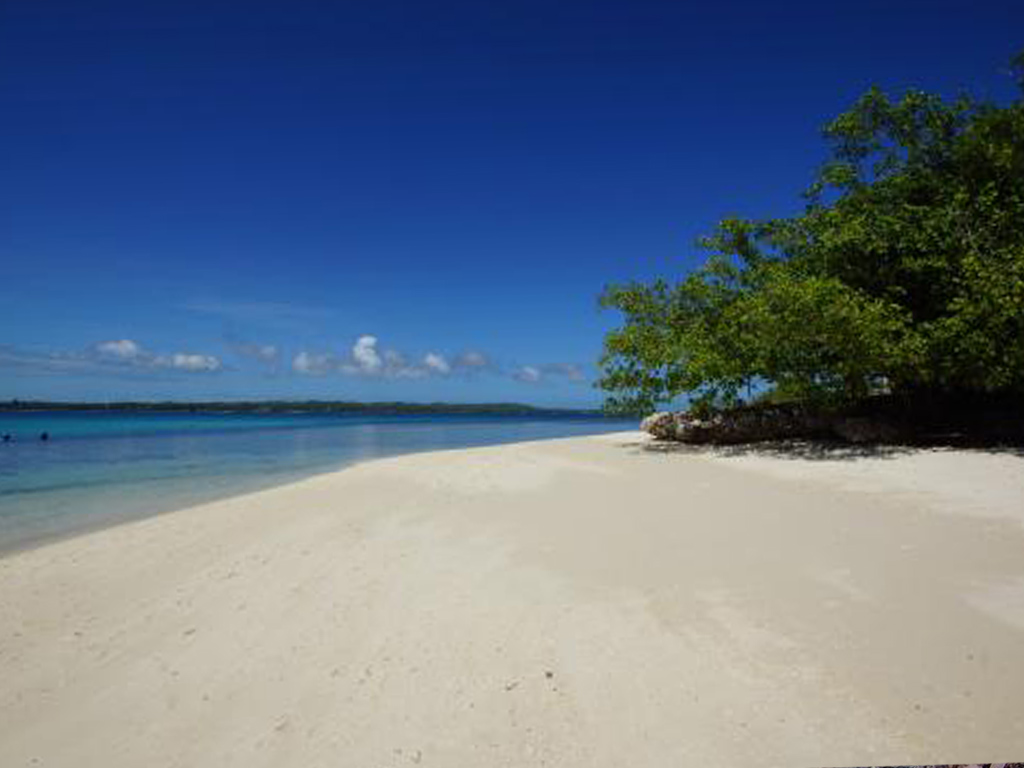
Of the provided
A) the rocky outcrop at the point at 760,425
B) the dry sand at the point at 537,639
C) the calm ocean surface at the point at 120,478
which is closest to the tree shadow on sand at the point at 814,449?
Answer: the rocky outcrop at the point at 760,425

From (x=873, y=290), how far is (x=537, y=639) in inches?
570

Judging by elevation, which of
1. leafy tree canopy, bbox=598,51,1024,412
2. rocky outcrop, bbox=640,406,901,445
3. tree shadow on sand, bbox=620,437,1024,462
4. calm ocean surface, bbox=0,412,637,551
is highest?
leafy tree canopy, bbox=598,51,1024,412

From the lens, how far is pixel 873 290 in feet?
48.6

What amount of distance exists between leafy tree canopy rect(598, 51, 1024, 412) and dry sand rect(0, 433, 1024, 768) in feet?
17.2

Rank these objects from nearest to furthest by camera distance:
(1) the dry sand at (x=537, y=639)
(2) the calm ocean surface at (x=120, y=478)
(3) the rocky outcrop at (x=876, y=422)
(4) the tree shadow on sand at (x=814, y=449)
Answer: (1) the dry sand at (x=537, y=639) < (2) the calm ocean surface at (x=120, y=478) < (4) the tree shadow on sand at (x=814, y=449) < (3) the rocky outcrop at (x=876, y=422)

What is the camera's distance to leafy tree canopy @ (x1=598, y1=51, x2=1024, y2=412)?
39.3 feet

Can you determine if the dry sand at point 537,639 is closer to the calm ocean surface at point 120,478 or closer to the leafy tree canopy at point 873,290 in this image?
the calm ocean surface at point 120,478

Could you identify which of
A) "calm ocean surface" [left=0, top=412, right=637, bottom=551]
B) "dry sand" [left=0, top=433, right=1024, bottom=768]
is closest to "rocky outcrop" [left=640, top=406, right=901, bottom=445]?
"dry sand" [left=0, top=433, right=1024, bottom=768]

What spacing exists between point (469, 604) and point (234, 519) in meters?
5.26

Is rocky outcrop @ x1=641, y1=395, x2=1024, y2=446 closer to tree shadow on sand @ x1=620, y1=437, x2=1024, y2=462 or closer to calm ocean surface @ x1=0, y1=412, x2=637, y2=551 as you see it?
tree shadow on sand @ x1=620, y1=437, x2=1024, y2=462

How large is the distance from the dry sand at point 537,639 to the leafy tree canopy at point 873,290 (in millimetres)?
5237

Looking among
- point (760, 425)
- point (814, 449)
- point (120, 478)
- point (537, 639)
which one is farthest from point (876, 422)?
point (120, 478)

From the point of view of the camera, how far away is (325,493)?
10.5 m

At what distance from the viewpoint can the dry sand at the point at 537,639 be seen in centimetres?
295
